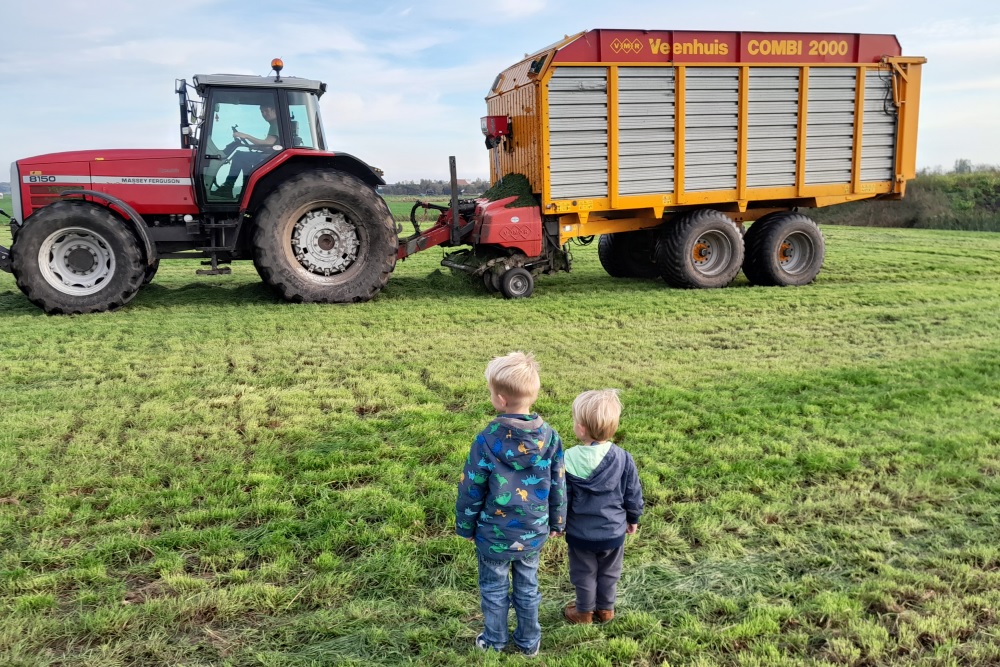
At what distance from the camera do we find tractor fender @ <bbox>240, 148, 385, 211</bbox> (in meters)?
8.90

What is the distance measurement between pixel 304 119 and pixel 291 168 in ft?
2.10

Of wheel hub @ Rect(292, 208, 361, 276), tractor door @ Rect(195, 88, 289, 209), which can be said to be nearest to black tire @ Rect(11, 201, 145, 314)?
tractor door @ Rect(195, 88, 289, 209)

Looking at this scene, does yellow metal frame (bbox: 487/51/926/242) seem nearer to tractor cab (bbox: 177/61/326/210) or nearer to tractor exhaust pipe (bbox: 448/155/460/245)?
tractor exhaust pipe (bbox: 448/155/460/245)

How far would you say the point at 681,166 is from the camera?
10039mm

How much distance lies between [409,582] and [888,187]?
33.5 ft

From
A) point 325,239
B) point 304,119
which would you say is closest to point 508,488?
point 325,239

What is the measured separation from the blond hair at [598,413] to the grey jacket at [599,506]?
0.09 metres

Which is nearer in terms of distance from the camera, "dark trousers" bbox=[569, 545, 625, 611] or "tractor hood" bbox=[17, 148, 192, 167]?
"dark trousers" bbox=[569, 545, 625, 611]

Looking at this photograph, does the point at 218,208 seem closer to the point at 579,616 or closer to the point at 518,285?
the point at 518,285

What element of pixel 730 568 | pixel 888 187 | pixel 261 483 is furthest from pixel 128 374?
pixel 888 187

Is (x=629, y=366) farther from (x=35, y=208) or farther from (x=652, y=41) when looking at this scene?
(x=35, y=208)

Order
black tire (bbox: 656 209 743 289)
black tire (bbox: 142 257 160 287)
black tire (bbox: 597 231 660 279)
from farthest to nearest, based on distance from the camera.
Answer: black tire (bbox: 597 231 660 279), black tire (bbox: 656 209 743 289), black tire (bbox: 142 257 160 287)

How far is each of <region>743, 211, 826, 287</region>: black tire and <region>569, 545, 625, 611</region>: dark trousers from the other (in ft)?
28.6

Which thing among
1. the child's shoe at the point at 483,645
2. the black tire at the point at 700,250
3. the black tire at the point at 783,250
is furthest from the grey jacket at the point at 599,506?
the black tire at the point at 783,250
